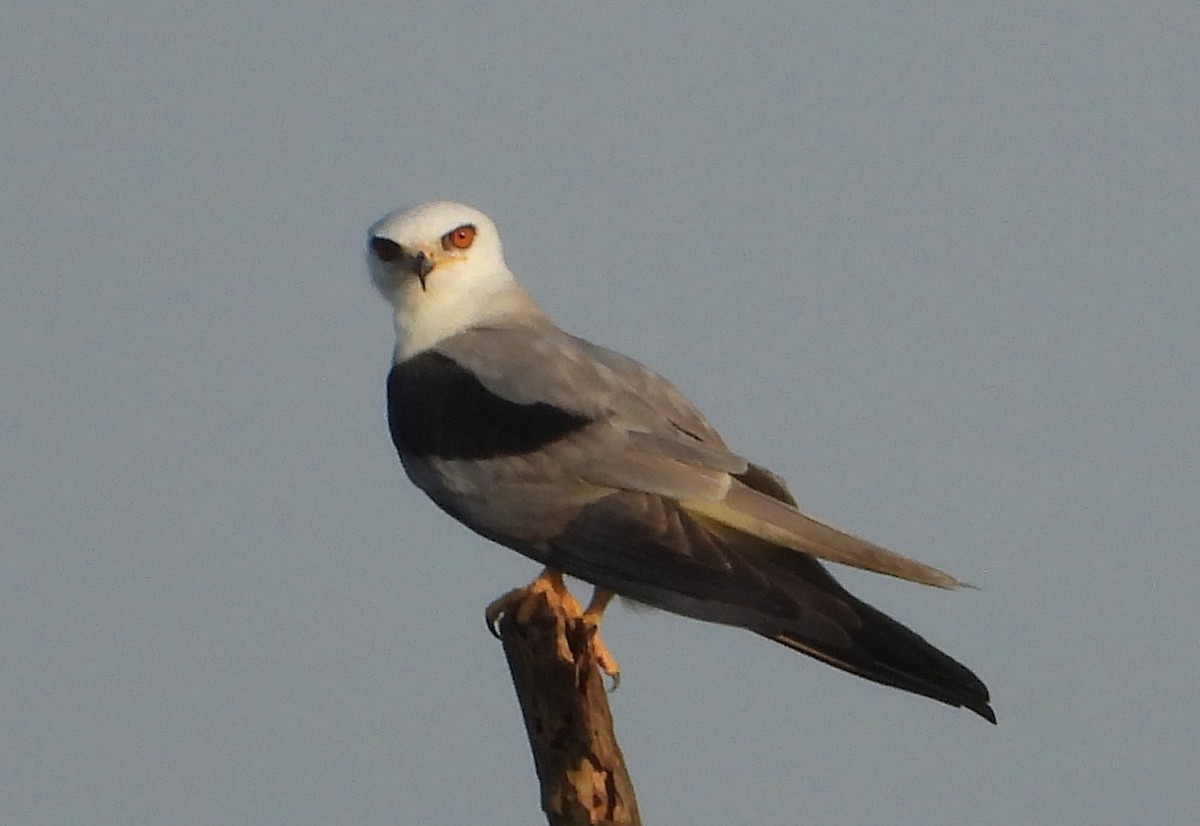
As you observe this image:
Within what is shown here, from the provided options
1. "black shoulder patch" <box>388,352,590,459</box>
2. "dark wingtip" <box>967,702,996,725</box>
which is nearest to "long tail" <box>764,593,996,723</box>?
"dark wingtip" <box>967,702,996,725</box>

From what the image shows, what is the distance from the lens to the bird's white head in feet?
24.8

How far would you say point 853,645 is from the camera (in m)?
5.40

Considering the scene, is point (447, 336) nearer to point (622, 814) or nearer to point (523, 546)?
point (523, 546)

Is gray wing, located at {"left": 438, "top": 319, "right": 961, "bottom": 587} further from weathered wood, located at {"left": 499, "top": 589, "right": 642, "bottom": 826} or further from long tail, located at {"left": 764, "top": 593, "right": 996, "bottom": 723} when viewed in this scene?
weathered wood, located at {"left": 499, "top": 589, "right": 642, "bottom": 826}

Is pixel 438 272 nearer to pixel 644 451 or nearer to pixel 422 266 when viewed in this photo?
pixel 422 266

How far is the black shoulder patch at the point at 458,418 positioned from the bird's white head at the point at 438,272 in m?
0.46

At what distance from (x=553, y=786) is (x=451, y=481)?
107 cm

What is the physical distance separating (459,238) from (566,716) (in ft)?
8.36

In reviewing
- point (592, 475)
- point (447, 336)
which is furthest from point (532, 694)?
point (447, 336)

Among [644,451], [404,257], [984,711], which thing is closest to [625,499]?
[644,451]

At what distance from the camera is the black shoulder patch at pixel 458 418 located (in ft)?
20.8

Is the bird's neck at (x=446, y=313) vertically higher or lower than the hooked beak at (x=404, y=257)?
lower

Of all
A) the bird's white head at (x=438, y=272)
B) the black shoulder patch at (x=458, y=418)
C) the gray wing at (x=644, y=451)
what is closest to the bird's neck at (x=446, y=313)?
the bird's white head at (x=438, y=272)

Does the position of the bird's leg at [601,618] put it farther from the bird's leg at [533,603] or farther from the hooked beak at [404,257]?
the hooked beak at [404,257]
